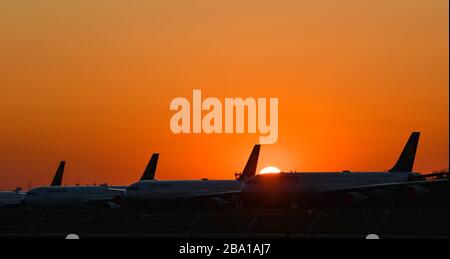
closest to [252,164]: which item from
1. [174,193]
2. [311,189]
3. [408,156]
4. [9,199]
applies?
[174,193]

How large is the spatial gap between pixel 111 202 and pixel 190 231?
84.8 meters

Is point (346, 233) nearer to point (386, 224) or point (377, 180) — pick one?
point (386, 224)

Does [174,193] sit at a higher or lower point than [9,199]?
lower

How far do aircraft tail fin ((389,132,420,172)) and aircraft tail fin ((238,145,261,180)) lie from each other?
30.6 meters

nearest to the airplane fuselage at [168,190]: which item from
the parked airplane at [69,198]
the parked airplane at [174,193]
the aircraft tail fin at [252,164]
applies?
the parked airplane at [174,193]

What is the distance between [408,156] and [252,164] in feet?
109

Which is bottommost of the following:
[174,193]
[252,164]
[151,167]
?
[174,193]

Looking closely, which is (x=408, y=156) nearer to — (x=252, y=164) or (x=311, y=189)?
(x=311, y=189)

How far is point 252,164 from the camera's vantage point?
14438 centimetres

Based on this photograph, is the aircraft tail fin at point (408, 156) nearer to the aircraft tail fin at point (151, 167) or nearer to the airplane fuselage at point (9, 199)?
the aircraft tail fin at point (151, 167)
